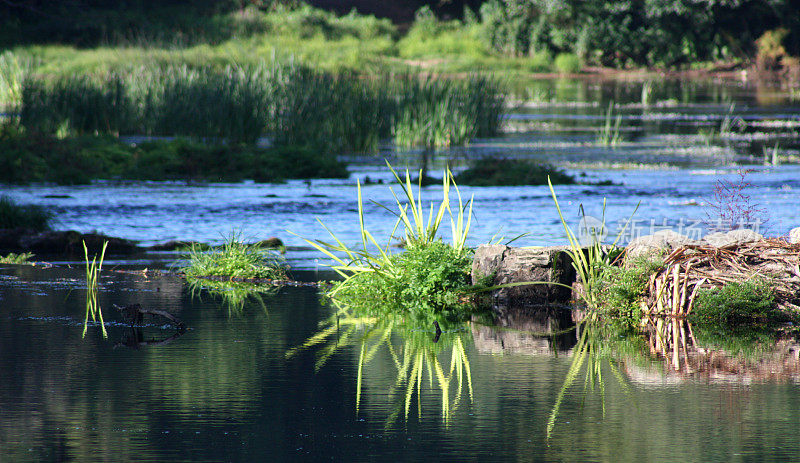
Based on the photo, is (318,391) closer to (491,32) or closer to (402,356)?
(402,356)

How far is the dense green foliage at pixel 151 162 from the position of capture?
68.4 feet

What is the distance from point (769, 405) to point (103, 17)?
6225cm

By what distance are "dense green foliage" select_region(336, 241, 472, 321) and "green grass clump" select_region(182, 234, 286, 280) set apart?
→ 1072 mm

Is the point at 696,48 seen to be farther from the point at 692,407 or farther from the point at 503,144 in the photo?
the point at 692,407

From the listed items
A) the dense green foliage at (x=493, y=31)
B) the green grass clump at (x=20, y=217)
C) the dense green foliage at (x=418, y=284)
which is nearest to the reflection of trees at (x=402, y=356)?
the dense green foliage at (x=418, y=284)

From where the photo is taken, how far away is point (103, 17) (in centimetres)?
6419

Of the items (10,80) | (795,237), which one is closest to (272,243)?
(795,237)

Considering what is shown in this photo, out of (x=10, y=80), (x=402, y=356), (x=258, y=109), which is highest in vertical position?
(x=10, y=80)

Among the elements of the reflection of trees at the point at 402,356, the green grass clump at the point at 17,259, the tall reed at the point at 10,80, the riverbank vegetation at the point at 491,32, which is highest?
the riverbank vegetation at the point at 491,32

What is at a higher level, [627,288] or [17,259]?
[627,288]

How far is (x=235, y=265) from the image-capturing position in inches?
428

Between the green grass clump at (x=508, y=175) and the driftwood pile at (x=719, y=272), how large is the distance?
438 inches

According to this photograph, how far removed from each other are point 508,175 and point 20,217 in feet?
30.7

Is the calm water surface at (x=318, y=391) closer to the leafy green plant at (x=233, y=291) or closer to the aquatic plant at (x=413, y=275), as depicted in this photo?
the leafy green plant at (x=233, y=291)
